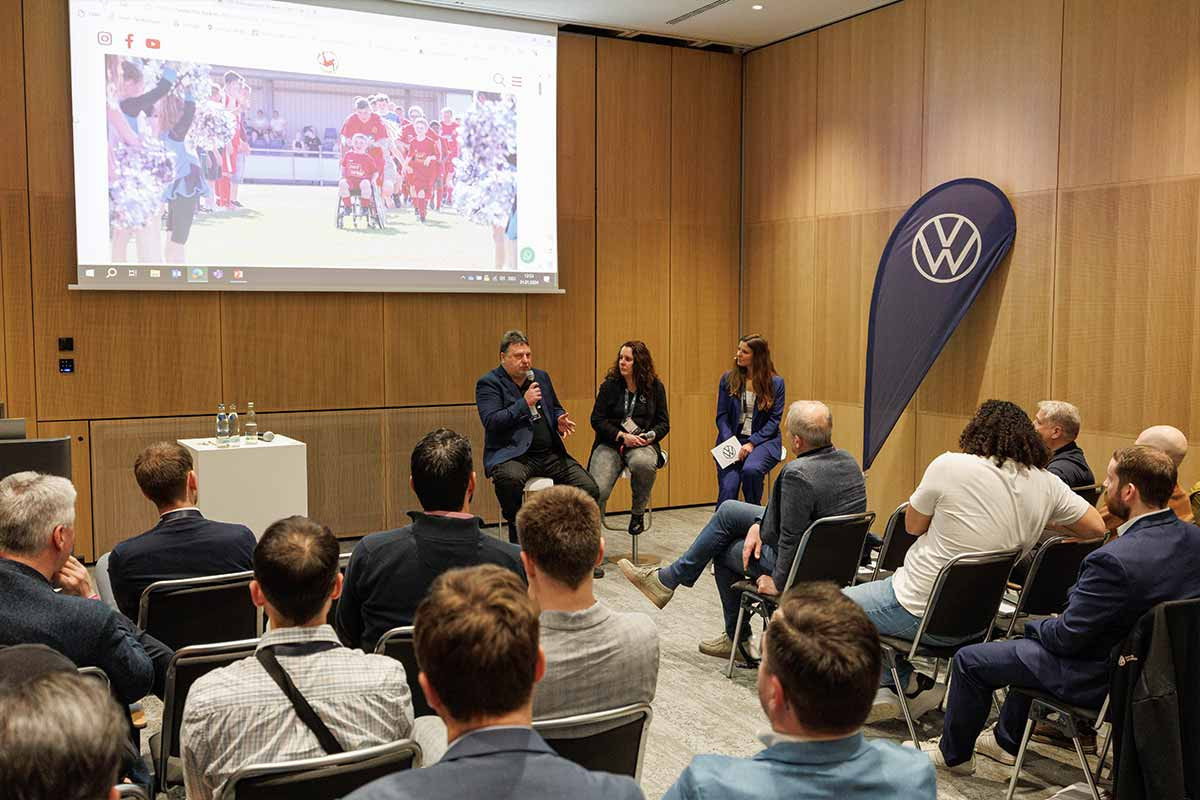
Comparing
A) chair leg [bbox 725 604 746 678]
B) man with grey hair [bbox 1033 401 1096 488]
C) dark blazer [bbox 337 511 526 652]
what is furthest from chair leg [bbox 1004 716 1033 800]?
dark blazer [bbox 337 511 526 652]

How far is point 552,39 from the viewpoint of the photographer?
24.7ft

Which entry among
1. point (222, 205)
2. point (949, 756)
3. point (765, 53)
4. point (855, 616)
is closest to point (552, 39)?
point (765, 53)

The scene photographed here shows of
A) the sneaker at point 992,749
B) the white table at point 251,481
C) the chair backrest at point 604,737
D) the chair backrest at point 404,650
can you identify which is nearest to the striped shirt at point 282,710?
the chair backrest at point 604,737

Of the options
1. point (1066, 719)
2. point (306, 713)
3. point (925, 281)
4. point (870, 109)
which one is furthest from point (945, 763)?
point (870, 109)

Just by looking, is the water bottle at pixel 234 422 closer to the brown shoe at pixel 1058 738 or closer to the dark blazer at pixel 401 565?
the dark blazer at pixel 401 565

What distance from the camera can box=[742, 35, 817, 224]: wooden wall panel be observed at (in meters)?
7.81

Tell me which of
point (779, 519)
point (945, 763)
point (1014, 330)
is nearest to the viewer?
point (945, 763)

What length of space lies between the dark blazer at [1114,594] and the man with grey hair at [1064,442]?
1555 mm

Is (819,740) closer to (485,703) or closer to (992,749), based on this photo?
(485,703)

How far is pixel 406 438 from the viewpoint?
24.0ft

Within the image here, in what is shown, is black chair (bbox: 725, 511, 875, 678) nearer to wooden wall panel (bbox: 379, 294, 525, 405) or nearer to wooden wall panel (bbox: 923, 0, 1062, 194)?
wooden wall panel (bbox: 923, 0, 1062, 194)

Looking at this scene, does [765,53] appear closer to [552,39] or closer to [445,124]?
[552,39]

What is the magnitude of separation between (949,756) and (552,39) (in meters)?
5.87

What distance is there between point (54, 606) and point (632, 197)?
626 cm
